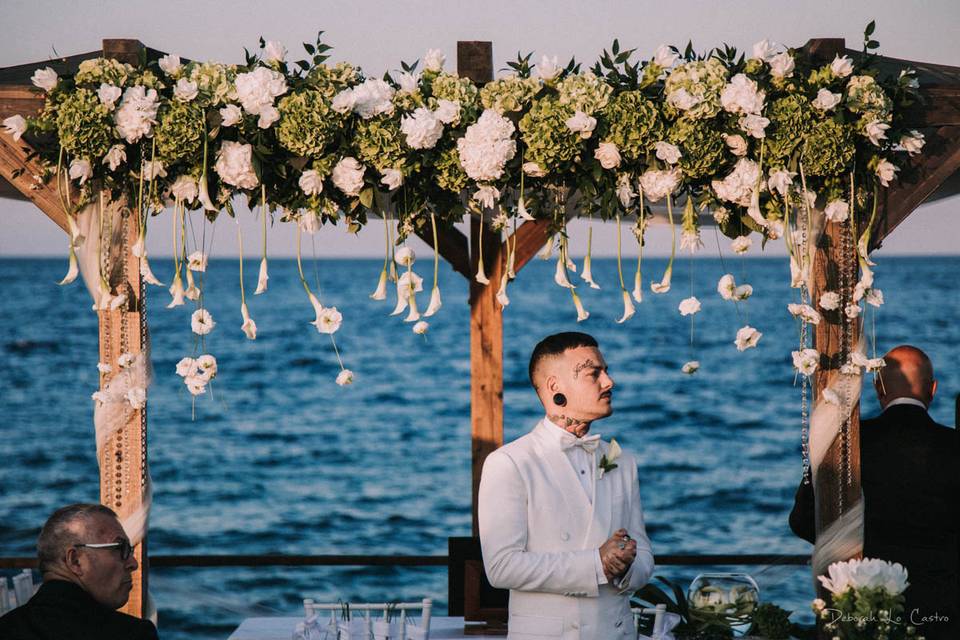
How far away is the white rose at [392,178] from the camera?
13.6 feet

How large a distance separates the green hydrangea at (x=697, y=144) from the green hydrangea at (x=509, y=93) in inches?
18.8

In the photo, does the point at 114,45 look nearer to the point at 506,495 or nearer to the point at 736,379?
the point at 506,495

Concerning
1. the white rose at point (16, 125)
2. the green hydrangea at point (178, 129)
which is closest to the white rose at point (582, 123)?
the green hydrangea at point (178, 129)

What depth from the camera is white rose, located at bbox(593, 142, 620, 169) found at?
13.6ft

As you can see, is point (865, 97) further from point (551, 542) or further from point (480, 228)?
point (551, 542)

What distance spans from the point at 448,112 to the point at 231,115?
27.1 inches

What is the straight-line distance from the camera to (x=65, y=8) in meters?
27.7

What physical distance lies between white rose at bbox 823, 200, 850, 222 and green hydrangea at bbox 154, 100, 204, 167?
2.09m

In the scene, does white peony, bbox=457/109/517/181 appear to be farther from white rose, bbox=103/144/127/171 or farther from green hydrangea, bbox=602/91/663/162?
white rose, bbox=103/144/127/171

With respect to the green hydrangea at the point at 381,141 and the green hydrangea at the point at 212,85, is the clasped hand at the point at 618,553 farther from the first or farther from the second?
the green hydrangea at the point at 212,85

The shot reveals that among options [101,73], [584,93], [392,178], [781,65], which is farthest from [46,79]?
[781,65]

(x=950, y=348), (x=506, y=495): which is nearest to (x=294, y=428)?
(x=950, y=348)

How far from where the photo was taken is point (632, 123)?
13.6 ft

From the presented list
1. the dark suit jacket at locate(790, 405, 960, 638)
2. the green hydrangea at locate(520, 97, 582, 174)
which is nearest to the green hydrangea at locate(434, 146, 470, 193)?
the green hydrangea at locate(520, 97, 582, 174)
